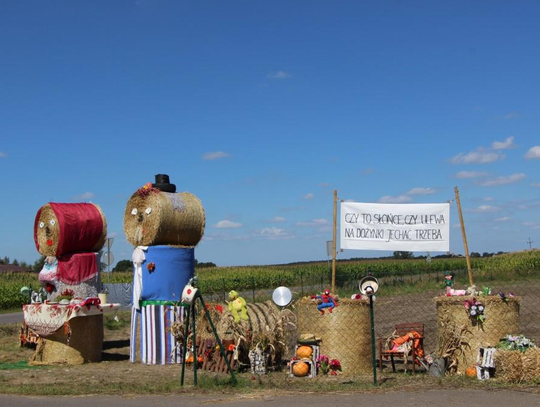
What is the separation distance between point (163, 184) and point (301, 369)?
16.8 ft

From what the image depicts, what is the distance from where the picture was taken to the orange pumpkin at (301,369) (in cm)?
1098

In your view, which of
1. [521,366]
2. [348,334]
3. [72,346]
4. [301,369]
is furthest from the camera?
[72,346]

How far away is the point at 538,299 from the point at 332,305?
15451mm

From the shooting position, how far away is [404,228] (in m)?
11.9

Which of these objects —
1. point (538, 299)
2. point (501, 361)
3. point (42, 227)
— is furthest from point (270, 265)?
point (501, 361)

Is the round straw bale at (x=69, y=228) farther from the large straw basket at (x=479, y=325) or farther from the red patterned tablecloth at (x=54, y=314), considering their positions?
the large straw basket at (x=479, y=325)

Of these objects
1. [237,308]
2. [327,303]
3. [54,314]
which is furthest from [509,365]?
[54,314]

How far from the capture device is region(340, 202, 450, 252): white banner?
11867 millimetres

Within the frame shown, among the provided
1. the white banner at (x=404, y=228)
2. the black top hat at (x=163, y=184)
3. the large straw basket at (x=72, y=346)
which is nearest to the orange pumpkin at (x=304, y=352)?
the white banner at (x=404, y=228)

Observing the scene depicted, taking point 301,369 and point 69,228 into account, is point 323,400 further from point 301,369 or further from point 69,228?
point 69,228

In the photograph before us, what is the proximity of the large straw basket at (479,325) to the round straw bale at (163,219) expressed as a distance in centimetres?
552

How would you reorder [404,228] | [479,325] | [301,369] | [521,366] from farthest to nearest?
[404,228], [301,369], [479,325], [521,366]

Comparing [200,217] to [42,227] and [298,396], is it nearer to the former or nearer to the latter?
[42,227]

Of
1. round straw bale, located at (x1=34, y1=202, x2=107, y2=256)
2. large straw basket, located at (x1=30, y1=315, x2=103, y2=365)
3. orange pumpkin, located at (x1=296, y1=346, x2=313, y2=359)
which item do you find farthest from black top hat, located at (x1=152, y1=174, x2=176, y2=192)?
orange pumpkin, located at (x1=296, y1=346, x2=313, y2=359)
